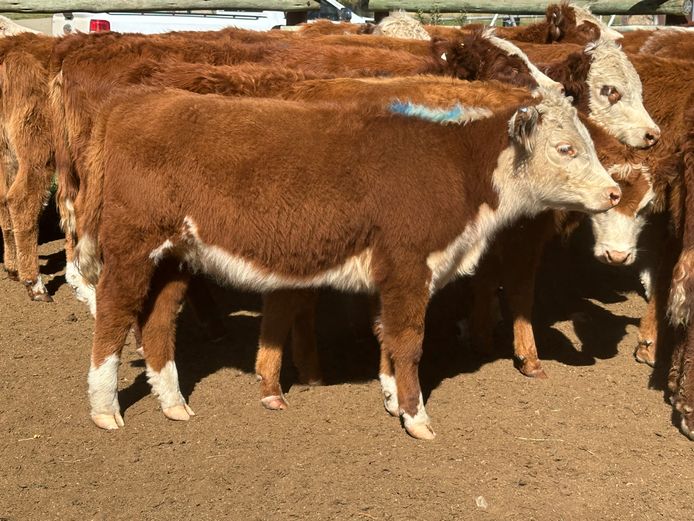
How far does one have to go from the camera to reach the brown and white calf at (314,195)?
5.15 meters

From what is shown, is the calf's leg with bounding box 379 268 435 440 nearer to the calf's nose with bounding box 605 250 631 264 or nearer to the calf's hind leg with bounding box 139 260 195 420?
the calf's hind leg with bounding box 139 260 195 420

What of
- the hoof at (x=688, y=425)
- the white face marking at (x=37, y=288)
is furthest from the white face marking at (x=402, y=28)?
the hoof at (x=688, y=425)

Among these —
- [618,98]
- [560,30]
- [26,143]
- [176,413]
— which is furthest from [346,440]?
[560,30]

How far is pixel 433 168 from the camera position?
5.30 metres

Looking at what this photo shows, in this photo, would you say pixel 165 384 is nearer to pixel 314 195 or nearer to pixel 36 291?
pixel 314 195

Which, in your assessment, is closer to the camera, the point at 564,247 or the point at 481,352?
the point at 481,352

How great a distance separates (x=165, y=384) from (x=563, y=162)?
2.66 m

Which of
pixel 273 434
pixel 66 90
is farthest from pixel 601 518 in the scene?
pixel 66 90

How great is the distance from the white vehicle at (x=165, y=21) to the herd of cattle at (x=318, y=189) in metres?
6.30

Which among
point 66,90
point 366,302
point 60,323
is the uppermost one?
point 66,90

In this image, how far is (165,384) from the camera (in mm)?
5605

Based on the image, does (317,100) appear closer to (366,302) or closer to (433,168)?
(433,168)

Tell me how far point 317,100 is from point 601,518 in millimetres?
2879

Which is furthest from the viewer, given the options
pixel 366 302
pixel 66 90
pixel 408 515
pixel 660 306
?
pixel 366 302
